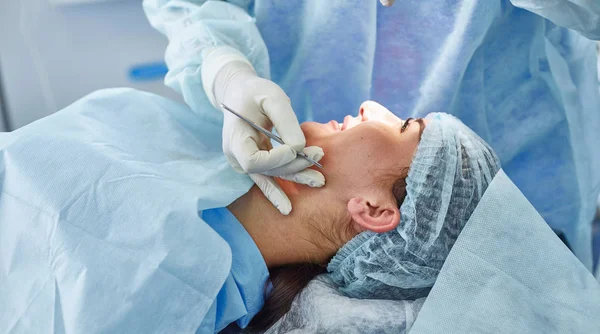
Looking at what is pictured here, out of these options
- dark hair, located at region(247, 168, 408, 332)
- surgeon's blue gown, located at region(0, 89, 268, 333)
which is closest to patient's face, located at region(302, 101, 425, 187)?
dark hair, located at region(247, 168, 408, 332)

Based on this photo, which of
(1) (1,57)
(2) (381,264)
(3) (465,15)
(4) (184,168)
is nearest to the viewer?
(2) (381,264)

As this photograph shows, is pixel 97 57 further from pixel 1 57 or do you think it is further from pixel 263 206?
pixel 263 206

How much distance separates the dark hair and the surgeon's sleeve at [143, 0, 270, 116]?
0.49 meters

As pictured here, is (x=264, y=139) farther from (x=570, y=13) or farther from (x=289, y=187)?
(x=570, y=13)

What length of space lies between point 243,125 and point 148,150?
25cm

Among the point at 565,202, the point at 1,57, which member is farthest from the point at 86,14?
the point at 565,202

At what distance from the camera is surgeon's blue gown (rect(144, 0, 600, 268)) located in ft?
4.68

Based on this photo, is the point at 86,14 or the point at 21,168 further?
the point at 86,14

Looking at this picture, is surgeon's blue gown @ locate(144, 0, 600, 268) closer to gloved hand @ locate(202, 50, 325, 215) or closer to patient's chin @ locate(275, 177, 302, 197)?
gloved hand @ locate(202, 50, 325, 215)

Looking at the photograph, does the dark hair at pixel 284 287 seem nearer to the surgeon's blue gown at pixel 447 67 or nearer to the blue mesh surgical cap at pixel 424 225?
the blue mesh surgical cap at pixel 424 225

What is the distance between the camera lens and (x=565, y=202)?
60.6 inches

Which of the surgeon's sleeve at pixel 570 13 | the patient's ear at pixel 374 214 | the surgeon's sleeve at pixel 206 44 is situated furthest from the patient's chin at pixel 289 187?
the surgeon's sleeve at pixel 570 13

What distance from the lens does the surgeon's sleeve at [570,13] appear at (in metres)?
1.16

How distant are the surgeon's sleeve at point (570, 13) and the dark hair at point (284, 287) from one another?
0.44m
